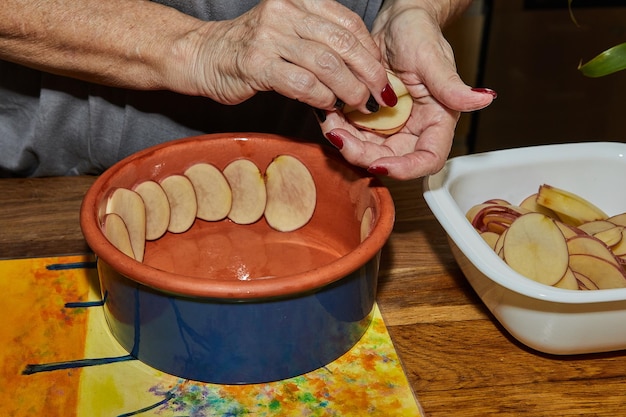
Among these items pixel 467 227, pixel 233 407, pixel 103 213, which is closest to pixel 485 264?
pixel 467 227

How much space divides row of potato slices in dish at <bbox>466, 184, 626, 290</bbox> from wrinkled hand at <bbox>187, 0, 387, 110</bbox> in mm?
210

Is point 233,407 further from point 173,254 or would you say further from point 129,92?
point 129,92

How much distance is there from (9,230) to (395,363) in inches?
21.3

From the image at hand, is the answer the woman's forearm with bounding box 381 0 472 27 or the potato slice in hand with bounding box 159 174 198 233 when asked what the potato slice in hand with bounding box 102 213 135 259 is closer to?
the potato slice in hand with bounding box 159 174 198 233

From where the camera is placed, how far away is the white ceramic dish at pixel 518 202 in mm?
800

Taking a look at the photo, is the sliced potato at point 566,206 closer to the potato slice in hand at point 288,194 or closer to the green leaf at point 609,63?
the green leaf at point 609,63

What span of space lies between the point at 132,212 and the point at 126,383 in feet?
0.71

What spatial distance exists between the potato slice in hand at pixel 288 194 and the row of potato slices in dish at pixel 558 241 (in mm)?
205

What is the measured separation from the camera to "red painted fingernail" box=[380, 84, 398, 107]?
3.00ft

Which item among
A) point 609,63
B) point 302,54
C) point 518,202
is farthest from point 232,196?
point 609,63

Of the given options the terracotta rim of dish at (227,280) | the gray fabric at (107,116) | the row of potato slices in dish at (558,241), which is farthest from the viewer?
the gray fabric at (107,116)

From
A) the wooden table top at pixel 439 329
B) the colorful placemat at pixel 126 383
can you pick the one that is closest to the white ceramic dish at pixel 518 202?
the wooden table top at pixel 439 329

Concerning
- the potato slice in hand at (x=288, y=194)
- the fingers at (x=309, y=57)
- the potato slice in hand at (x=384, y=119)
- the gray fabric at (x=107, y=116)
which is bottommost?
the gray fabric at (x=107, y=116)

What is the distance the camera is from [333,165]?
101cm
